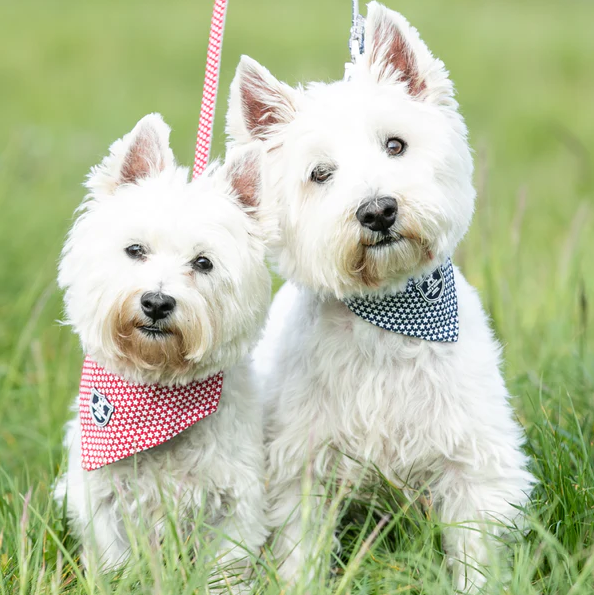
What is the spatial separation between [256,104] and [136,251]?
2.58 ft

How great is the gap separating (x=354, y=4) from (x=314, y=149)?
2.47 feet

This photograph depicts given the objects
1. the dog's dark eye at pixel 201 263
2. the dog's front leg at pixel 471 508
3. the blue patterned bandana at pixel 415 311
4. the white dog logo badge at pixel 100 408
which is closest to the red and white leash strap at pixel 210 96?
the dog's dark eye at pixel 201 263

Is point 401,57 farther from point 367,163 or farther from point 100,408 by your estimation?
point 100,408

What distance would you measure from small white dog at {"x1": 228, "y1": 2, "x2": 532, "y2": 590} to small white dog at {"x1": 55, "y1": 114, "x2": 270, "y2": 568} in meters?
0.16

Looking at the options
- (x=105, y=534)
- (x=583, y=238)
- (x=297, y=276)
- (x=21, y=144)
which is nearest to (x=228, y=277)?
(x=297, y=276)

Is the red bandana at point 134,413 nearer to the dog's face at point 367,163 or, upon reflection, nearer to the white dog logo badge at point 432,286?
the dog's face at point 367,163

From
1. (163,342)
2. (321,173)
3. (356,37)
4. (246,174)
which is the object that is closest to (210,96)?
(246,174)

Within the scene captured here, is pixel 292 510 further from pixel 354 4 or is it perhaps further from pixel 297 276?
pixel 354 4

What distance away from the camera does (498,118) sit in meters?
12.3

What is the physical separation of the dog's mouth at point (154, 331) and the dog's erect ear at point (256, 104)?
874mm

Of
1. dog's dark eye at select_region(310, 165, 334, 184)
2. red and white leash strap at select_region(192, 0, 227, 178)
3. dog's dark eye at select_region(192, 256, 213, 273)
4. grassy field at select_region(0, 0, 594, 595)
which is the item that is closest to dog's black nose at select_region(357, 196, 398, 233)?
dog's dark eye at select_region(310, 165, 334, 184)

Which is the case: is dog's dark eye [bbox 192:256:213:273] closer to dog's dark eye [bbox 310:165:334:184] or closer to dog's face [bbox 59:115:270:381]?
dog's face [bbox 59:115:270:381]

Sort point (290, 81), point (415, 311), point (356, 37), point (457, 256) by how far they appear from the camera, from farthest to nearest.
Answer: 1. point (457, 256)
2. point (290, 81)
3. point (356, 37)
4. point (415, 311)

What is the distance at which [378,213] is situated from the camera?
3230 millimetres
